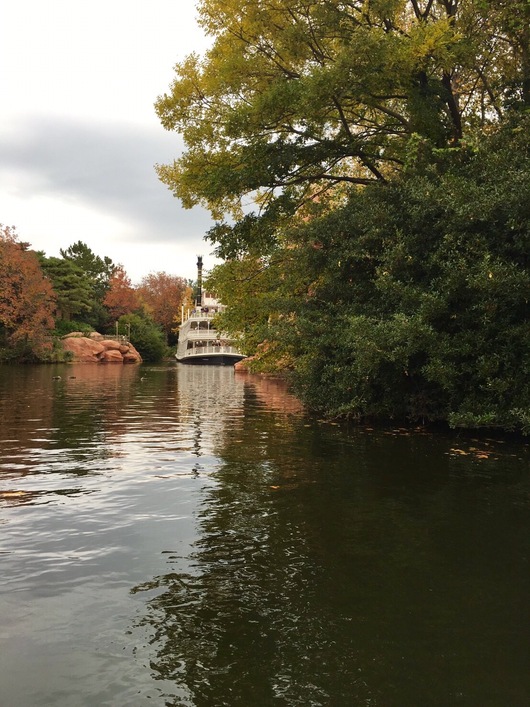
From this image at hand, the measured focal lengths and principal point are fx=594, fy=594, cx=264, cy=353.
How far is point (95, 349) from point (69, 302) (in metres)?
9.07

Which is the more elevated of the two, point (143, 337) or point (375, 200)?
point (375, 200)

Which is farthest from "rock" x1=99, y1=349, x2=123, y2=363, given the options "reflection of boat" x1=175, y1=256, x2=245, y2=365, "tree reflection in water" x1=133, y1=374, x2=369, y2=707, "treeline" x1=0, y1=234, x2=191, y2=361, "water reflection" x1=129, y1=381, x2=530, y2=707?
"tree reflection in water" x1=133, y1=374, x2=369, y2=707

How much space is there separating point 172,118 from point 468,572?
16931 millimetres

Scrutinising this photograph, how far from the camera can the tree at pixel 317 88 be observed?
44.9 feet

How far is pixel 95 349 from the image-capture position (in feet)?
193

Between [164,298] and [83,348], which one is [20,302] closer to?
[83,348]

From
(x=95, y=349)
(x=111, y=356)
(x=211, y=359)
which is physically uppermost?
(x=95, y=349)

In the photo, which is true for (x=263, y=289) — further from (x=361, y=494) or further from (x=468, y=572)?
(x=468, y=572)

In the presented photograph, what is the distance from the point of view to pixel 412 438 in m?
11.8

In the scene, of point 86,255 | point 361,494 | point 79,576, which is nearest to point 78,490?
point 79,576

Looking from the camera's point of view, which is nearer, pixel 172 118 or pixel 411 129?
pixel 411 129

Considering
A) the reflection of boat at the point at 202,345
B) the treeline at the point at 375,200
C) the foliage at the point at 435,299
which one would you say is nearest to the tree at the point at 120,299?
the reflection of boat at the point at 202,345

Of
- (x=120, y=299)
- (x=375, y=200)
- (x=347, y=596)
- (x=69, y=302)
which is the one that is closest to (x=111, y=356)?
(x=69, y=302)

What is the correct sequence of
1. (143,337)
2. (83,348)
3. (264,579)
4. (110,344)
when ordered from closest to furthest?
(264,579), (83,348), (110,344), (143,337)
